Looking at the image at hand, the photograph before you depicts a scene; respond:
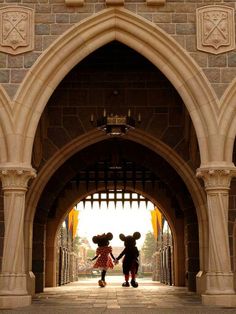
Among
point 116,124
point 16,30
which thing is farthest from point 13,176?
point 116,124

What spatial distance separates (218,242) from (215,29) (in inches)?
117

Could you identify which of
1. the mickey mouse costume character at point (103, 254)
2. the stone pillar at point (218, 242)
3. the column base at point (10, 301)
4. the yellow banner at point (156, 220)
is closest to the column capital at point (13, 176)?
the column base at point (10, 301)

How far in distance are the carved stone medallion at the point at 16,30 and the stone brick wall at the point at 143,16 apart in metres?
0.08

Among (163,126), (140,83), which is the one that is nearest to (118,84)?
(140,83)

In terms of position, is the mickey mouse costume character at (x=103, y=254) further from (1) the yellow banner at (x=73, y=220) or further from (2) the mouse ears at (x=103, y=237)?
(1) the yellow banner at (x=73, y=220)

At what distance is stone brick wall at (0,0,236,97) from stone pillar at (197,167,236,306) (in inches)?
45.8

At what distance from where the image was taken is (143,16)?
8.71 m

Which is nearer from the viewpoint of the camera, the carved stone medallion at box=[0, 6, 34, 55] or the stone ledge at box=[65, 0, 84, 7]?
the carved stone medallion at box=[0, 6, 34, 55]

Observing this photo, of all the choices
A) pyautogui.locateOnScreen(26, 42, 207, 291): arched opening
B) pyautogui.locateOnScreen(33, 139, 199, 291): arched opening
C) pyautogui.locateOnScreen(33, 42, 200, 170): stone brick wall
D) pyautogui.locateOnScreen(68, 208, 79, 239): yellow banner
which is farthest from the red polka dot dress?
pyautogui.locateOnScreen(68, 208, 79, 239): yellow banner

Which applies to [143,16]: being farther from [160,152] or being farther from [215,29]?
[160,152]

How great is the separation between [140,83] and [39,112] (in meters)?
3.49

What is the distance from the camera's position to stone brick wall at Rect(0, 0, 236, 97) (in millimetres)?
8531

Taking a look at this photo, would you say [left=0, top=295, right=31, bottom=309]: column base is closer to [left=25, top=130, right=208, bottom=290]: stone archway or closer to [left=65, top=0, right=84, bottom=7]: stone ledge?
[left=25, top=130, right=208, bottom=290]: stone archway

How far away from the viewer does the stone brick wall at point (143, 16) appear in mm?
8531
